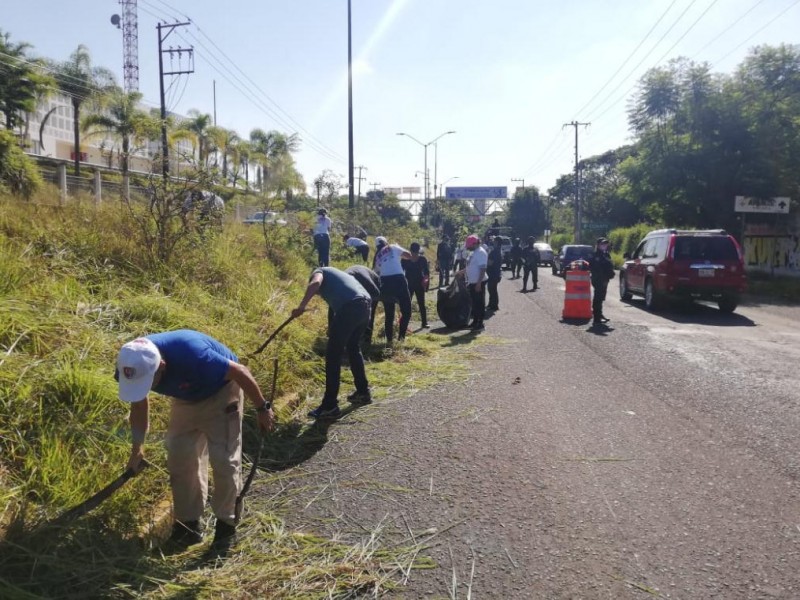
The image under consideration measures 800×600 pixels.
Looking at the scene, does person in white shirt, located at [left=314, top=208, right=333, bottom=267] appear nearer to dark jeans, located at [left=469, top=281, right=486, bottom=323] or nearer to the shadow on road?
dark jeans, located at [left=469, top=281, right=486, bottom=323]

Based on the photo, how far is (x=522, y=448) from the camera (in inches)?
201

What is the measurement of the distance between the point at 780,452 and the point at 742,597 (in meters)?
2.33

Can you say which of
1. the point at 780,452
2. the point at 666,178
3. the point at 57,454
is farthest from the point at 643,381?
the point at 666,178

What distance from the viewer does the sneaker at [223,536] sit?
3557mm

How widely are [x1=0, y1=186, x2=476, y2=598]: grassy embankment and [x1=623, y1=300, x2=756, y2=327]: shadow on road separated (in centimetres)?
637

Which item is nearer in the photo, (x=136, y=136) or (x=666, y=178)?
(x=136, y=136)

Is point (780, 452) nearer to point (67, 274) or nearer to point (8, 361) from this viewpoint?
point (8, 361)

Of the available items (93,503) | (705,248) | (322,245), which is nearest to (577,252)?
(705,248)

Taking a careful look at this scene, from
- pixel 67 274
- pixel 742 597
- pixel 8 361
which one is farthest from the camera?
pixel 67 274

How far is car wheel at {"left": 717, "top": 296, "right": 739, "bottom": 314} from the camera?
13.7m

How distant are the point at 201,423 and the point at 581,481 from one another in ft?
8.61

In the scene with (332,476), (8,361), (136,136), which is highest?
(136,136)

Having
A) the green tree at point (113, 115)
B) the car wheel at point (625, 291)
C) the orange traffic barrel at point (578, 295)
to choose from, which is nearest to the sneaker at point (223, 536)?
the orange traffic barrel at point (578, 295)

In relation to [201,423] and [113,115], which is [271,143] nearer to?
[113,115]
